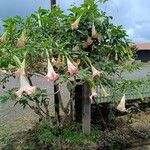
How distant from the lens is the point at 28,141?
7109 millimetres

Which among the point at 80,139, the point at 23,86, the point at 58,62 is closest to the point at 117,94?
the point at 80,139

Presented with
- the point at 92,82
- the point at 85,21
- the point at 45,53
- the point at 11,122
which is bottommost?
the point at 11,122

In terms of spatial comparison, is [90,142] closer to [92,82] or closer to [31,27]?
[92,82]

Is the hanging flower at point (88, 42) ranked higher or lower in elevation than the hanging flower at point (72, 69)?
higher

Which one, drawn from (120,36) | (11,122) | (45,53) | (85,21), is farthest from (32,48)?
(11,122)

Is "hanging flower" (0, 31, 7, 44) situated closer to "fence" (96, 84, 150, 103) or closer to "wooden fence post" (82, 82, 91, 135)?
"wooden fence post" (82, 82, 91, 135)

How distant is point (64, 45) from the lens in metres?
6.30

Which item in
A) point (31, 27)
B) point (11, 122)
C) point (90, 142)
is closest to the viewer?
point (31, 27)

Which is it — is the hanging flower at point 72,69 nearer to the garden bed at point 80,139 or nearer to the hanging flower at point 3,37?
the hanging flower at point 3,37

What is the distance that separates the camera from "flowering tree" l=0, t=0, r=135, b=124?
585cm

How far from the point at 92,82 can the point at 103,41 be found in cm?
119

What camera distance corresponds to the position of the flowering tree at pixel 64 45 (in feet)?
19.2

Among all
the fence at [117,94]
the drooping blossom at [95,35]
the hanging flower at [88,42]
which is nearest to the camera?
the drooping blossom at [95,35]

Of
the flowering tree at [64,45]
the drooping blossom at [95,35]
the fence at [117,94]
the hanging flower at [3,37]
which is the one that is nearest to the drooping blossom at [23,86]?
the flowering tree at [64,45]
